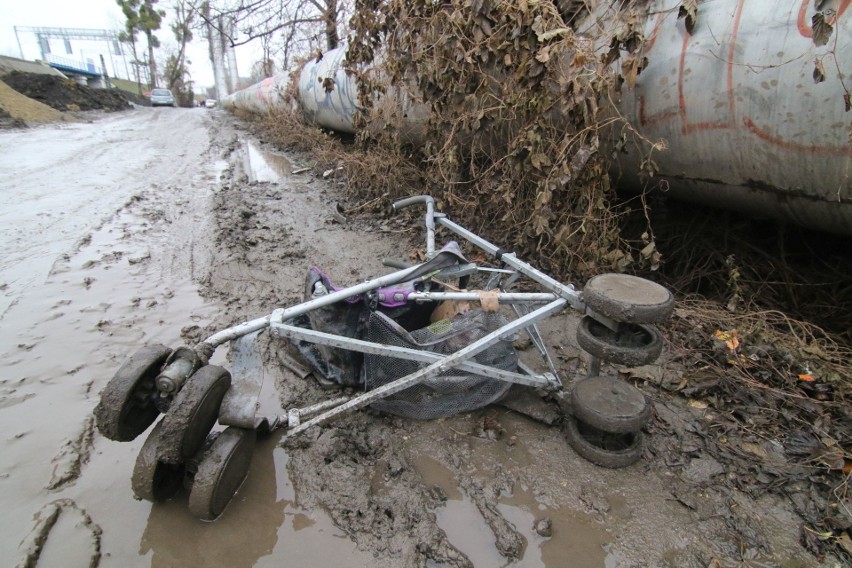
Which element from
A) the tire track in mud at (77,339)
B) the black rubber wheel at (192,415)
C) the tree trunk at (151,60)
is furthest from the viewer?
the tree trunk at (151,60)

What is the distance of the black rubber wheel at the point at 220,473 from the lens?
1.76 meters

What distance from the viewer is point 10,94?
1753 centimetres

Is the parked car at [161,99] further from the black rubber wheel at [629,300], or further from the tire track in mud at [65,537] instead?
the black rubber wheel at [629,300]

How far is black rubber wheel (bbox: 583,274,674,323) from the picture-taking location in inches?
71.0

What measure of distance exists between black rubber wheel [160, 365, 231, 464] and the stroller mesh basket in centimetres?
78

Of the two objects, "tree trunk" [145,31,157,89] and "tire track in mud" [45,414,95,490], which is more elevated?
"tree trunk" [145,31,157,89]

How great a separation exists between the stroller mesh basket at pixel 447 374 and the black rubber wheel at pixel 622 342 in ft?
1.52

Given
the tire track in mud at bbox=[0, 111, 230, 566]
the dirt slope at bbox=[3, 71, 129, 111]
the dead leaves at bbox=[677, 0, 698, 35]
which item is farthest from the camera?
the dirt slope at bbox=[3, 71, 129, 111]

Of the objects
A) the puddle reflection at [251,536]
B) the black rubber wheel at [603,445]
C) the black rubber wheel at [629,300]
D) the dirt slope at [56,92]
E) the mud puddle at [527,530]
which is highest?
the dirt slope at [56,92]

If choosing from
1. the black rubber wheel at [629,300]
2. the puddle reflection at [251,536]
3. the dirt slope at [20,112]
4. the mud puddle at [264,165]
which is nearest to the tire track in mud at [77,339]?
the puddle reflection at [251,536]

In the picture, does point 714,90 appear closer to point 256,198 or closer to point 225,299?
point 225,299

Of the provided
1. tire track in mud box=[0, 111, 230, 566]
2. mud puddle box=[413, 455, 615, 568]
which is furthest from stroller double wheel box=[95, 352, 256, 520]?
mud puddle box=[413, 455, 615, 568]

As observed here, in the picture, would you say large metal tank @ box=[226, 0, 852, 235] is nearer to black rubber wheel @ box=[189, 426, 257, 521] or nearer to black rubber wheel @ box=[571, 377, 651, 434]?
black rubber wheel @ box=[571, 377, 651, 434]

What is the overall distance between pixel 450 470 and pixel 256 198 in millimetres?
5336
